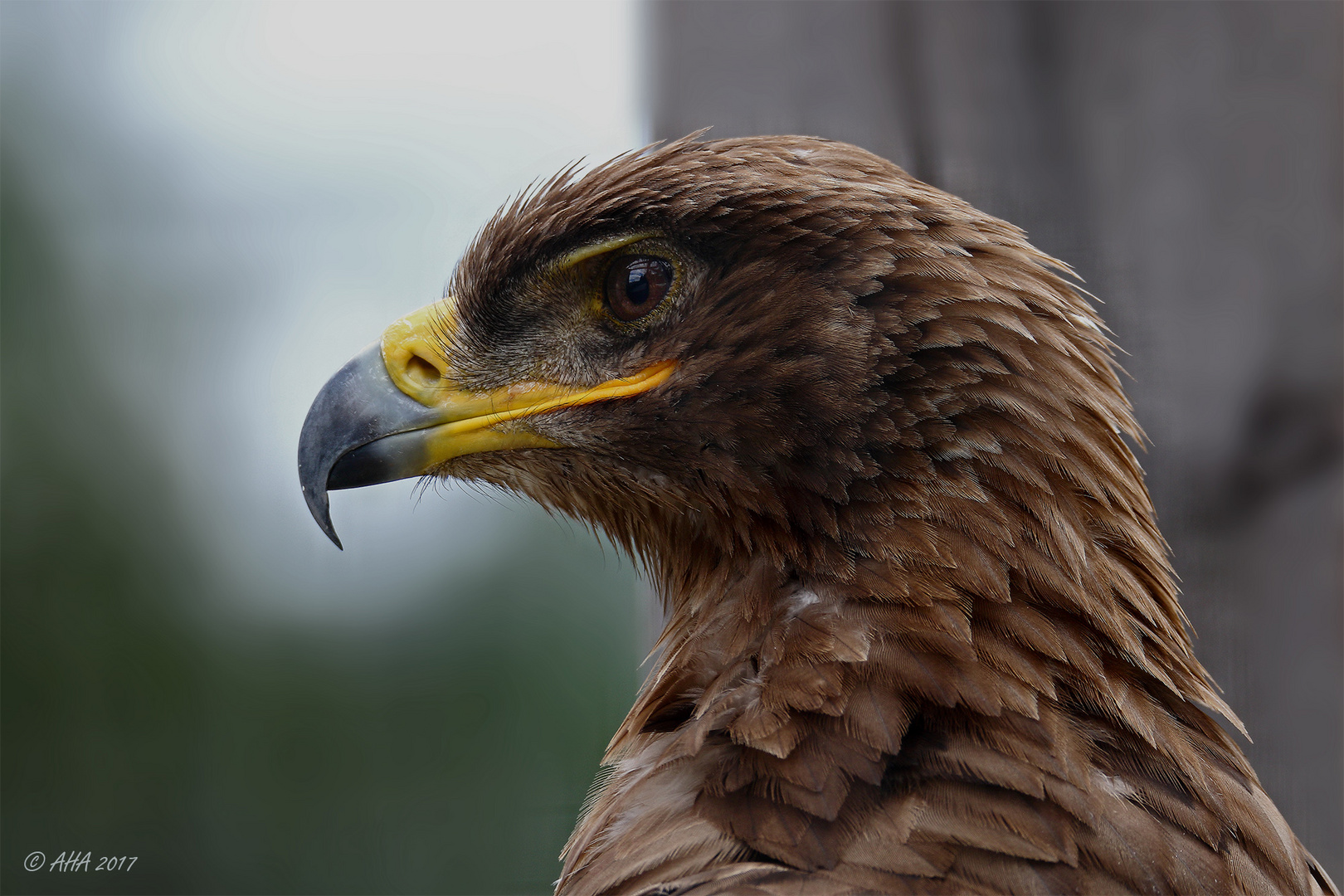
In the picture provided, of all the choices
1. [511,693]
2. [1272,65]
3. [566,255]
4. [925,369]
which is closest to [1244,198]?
[1272,65]

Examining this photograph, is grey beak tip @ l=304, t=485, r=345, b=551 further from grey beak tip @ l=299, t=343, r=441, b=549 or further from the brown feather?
the brown feather

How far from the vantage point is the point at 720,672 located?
1261 mm

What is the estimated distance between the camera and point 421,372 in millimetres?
1473

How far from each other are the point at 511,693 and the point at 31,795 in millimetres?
1473

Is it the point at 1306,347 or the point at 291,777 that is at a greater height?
A: the point at 1306,347

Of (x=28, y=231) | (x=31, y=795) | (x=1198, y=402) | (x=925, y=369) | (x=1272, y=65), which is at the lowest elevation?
(x=31, y=795)

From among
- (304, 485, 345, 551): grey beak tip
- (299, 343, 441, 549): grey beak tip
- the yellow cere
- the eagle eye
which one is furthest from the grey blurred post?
(304, 485, 345, 551): grey beak tip

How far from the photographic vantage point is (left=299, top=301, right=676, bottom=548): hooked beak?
1409 mm

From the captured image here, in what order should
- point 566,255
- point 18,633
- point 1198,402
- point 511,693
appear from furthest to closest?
point 18,633, point 511,693, point 1198,402, point 566,255

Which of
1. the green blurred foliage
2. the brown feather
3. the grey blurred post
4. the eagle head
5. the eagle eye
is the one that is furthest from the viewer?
the green blurred foliage

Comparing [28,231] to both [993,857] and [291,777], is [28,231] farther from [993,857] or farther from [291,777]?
[993,857]

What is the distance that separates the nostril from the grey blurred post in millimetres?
595

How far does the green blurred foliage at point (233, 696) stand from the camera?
2.36m

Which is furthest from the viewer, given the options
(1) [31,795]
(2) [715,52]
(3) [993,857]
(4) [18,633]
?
(4) [18,633]
